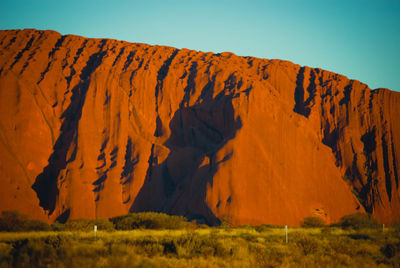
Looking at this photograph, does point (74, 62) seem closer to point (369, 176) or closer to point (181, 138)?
point (181, 138)

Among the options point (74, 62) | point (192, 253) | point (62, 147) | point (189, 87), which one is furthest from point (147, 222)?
point (74, 62)

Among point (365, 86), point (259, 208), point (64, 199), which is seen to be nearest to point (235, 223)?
point (259, 208)

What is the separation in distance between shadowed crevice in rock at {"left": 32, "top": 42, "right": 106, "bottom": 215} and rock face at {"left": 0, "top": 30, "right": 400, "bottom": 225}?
0.17m

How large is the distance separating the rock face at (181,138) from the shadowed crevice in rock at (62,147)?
0.17 metres

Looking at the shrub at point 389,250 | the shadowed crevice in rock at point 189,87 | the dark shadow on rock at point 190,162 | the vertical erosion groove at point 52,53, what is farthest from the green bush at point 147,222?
the vertical erosion groove at point 52,53

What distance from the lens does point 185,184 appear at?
4794 cm

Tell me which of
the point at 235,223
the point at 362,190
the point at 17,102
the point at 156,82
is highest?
the point at 156,82

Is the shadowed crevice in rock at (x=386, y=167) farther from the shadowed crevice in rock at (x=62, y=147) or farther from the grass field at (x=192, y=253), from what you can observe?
the shadowed crevice in rock at (x=62, y=147)

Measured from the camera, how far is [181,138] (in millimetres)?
55875

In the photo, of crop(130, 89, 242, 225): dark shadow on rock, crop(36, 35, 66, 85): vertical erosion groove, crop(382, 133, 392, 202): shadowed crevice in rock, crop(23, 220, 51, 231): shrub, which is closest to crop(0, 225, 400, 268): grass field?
crop(23, 220, 51, 231): shrub

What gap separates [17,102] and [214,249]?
44.2 metres

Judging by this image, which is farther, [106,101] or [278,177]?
[106,101]

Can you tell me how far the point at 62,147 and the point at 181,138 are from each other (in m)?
15.8

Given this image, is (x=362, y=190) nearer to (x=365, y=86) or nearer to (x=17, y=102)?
(x=365, y=86)
